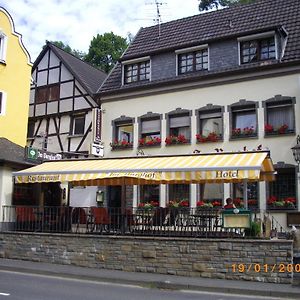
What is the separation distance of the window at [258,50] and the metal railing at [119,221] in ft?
29.9

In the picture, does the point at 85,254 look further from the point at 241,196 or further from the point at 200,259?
the point at 241,196

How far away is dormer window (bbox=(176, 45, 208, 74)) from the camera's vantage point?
2145 cm

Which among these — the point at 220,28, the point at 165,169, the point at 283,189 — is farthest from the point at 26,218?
the point at 220,28

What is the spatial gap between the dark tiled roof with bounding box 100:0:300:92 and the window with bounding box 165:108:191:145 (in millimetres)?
2178

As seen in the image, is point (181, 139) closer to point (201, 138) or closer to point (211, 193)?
point (201, 138)

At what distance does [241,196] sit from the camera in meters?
19.4

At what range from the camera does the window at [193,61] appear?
70.3 ft

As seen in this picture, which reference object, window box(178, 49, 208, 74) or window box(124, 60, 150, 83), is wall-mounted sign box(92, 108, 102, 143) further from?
window box(178, 49, 208, 74)

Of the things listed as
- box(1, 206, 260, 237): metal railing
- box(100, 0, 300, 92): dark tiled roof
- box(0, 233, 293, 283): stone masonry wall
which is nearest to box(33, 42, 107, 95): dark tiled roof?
box(100, 0, 300, 92): dark tiled roof

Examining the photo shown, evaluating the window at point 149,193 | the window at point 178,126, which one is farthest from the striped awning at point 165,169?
the window at point 178,126

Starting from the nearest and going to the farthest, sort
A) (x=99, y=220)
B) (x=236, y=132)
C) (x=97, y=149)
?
(x=99, y=220) → (x=236, y=132) → (x=97, y=149)

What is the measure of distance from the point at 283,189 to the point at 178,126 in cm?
570

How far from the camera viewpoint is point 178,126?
2117 centimetres

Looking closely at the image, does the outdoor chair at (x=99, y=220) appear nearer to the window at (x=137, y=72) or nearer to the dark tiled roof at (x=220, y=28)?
the dark tiled roof at (x=220, y=28)
